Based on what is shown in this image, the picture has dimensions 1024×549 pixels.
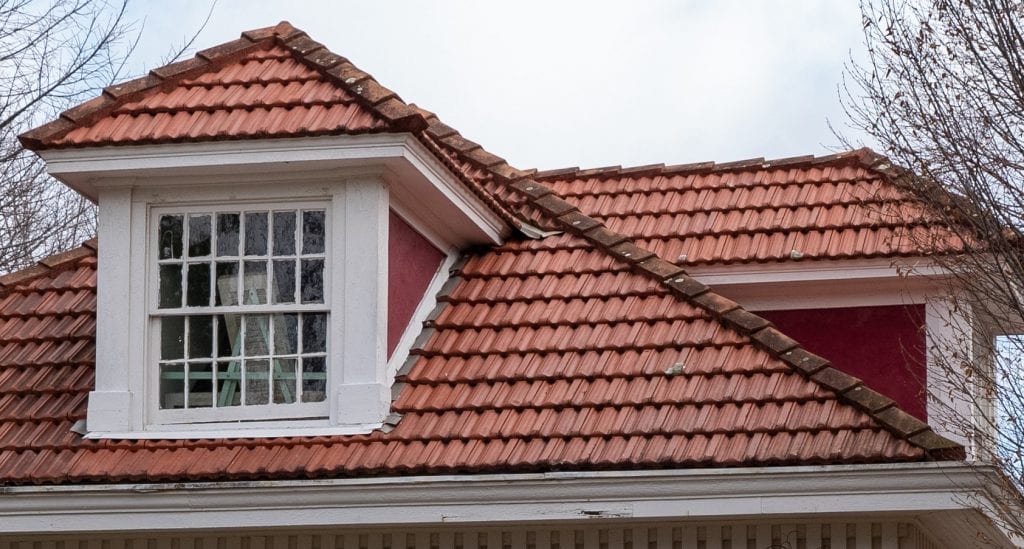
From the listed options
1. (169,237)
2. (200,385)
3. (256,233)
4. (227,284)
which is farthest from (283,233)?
(200,385)

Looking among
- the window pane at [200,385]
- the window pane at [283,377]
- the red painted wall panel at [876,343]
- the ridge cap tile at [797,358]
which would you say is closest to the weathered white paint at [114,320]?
the window pane at [200,385]

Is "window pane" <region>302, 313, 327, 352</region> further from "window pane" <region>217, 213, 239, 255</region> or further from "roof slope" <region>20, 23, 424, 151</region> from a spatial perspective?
"roof slope" <region>20, 23, 424, 151</region>

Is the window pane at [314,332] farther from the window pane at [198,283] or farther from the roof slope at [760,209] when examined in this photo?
the roof slope at [760,209]

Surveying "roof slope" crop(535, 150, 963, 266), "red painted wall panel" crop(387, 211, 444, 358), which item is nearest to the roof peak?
"roof slope" crop(535, 150, 963, 266)

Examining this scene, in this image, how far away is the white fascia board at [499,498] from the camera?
8.41 meters

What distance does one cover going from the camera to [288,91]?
1030 cm

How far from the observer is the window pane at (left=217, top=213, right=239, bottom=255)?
10000 mm

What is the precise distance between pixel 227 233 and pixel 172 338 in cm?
69

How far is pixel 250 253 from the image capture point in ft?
32.7

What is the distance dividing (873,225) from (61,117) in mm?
5193

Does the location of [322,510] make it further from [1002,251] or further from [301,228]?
[1002,251]

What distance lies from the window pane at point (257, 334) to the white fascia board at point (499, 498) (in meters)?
1.02

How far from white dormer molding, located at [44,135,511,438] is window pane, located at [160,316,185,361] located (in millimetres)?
67

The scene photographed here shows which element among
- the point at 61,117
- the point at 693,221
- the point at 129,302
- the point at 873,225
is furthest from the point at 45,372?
the point at 873,225
